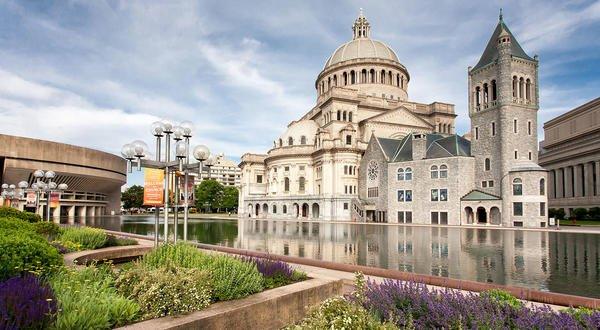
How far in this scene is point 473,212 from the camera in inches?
2094

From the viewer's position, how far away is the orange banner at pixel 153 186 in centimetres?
1425

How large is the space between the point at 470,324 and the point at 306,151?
2825 inches

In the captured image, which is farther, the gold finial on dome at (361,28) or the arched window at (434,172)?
the gold finial on dome at (361,28)

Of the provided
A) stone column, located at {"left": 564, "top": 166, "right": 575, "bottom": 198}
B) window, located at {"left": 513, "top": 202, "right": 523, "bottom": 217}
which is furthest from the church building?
stone column, located at {"left": 564, "top": 166, "right": 575, "bottom": 198}

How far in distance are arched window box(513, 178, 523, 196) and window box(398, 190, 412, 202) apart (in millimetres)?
14431

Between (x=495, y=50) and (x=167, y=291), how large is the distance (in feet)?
199

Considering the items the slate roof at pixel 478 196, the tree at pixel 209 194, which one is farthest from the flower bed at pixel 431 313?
the tree at pixel 209 194

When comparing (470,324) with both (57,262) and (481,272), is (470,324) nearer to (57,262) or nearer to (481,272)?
(57,262)

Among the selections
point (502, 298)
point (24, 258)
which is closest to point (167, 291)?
point (24, 258)

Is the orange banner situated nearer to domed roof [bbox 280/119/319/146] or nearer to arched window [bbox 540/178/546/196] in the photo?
arched window [bbox 540/178/546/196]

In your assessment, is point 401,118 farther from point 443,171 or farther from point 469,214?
point 469,214

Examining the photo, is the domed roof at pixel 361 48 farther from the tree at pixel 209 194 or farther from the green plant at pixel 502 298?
the green plant at pixel 502 298

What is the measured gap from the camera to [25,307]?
4.61 meters

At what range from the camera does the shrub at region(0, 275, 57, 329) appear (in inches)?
173
